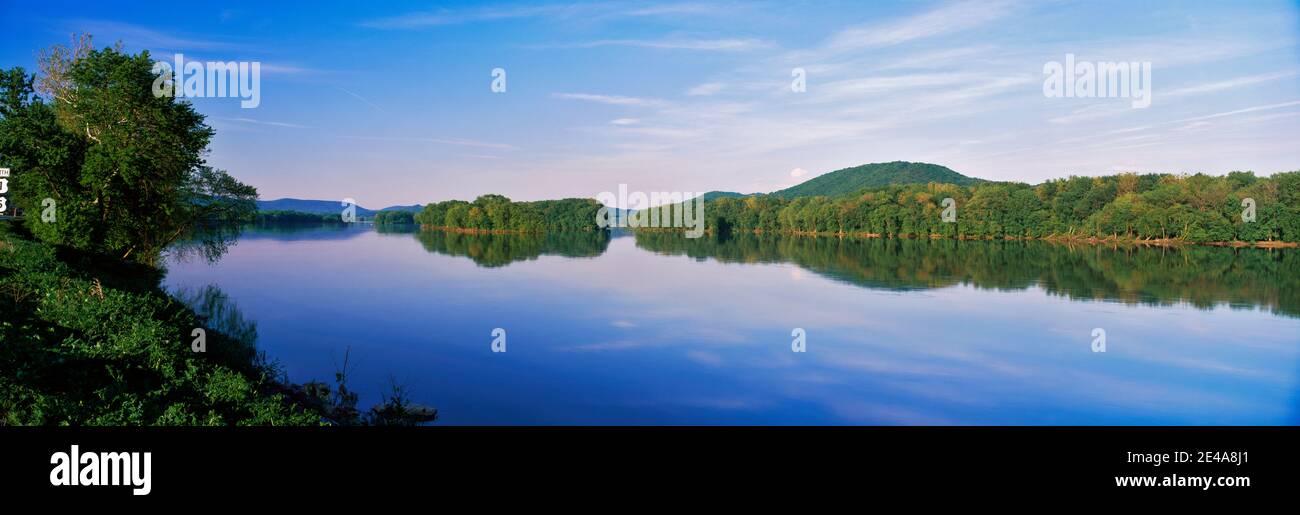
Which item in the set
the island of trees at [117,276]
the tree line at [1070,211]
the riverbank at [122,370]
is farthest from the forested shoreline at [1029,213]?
the riverbank at [122,370]

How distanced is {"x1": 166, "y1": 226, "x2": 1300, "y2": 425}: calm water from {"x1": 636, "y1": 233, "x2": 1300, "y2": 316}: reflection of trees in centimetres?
33

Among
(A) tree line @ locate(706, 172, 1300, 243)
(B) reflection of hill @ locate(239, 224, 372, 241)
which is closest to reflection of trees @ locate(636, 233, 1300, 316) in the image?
(A) tree line @ locate(706, 172, 1300, 243)

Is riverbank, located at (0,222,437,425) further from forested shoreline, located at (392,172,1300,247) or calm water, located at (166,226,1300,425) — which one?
forested shoreline, located at (392,172,1300,247)

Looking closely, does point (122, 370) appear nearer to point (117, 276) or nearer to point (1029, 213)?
point (117, 276)

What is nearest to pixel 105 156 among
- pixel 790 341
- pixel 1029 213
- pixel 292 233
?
pixel 790 341

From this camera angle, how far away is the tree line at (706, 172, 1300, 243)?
243 ft

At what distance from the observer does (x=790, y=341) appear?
2138 cm

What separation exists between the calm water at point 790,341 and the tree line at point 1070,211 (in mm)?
40920

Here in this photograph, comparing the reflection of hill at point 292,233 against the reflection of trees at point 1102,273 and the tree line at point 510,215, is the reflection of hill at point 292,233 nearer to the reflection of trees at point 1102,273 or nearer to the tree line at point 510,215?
the tree line at point 510,215

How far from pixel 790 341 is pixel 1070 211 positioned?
295ft

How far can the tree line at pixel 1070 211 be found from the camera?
73.9 m

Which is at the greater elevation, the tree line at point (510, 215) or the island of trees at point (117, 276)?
the tree line at point (510, 215)
